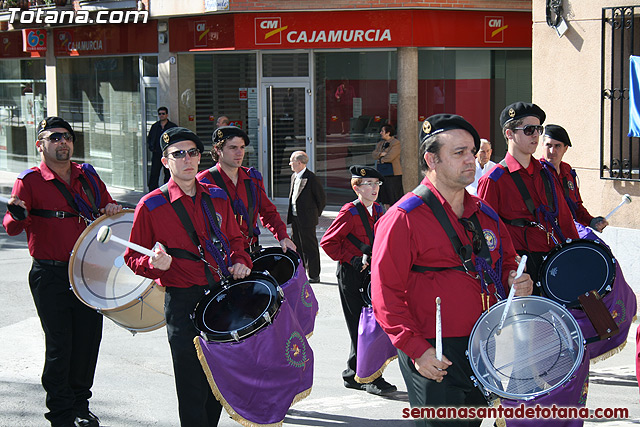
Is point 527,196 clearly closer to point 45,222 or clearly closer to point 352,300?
point 352,300

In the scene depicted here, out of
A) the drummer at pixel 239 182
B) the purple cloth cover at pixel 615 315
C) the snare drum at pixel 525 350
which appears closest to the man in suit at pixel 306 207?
the drummer at pixel 239 182

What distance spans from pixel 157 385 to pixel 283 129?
12.2 metres

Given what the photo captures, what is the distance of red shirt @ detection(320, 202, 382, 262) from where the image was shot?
7586mm

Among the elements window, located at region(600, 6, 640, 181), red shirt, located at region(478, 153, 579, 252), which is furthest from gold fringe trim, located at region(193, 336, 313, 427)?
window, located at region(600, 6, 640, 181)

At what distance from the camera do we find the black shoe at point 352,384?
7699mm

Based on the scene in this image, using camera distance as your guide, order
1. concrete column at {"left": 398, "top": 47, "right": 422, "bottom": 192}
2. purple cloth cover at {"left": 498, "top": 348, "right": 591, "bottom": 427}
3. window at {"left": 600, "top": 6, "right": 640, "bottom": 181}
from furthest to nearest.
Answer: concrete column at {"left": 398, "top": 47, "right": 422, "bottom": 192}, window at {"left": 600, "top": 6, "right": 640, "bottom": 181}, purple cloth cover at {"left": 498, "top": 348, "right": 591, "bottom": 427}

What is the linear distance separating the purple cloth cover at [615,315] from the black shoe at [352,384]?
77.2 inches

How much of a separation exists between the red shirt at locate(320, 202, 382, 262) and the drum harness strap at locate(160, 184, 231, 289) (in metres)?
1.77

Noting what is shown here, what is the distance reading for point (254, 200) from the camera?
26.2 ft

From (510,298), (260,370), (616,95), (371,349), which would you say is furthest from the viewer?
(616,95)

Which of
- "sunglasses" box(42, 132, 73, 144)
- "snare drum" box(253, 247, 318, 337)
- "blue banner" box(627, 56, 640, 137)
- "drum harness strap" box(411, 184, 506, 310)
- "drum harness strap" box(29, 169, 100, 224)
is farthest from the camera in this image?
"blue banner" box(627, 56, 640, 137)

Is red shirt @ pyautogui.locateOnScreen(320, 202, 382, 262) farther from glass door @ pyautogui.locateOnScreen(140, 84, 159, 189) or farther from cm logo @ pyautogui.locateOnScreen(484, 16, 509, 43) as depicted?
glass door @ pyautogui.locateOnScreen(140, 84, 159, 189)

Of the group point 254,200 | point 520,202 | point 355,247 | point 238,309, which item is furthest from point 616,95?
point 238,309

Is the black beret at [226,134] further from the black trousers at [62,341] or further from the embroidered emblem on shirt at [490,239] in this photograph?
the embroidered emblem on shirt at [490,239]
